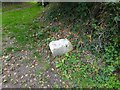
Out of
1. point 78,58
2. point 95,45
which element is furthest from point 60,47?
point 95,45

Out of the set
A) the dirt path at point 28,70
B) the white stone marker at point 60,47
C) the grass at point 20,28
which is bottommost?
the dirt path at point 28,70

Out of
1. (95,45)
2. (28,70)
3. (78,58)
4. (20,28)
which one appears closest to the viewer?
(28,70)

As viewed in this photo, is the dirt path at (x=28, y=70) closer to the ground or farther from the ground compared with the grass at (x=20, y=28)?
closer to the ground

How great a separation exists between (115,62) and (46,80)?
1405 millimetres

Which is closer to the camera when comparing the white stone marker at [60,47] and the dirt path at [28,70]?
the dirt path at [28,70]

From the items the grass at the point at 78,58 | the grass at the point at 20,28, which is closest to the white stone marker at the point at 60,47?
the grass at the point at 78,58

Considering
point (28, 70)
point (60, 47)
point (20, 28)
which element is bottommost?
point (28, 70)

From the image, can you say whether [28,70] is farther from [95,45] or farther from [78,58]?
[95,45]

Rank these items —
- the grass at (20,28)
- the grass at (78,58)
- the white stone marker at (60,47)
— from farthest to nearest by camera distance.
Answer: the grass at (20,28), the white stone marker at (60,47), the grass at (78,58)

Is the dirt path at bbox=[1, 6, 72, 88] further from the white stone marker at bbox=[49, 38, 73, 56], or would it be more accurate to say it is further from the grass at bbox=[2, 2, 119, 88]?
the white stone marker at bbox=[49, 38, 73, 56]

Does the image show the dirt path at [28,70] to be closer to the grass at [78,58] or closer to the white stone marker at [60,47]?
the grass at [78,58]

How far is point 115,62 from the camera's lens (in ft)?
12.0

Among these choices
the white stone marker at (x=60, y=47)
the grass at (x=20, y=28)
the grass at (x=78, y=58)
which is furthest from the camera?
the grass at (x=20, y=28)

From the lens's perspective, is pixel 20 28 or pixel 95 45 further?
pixel 20 28
